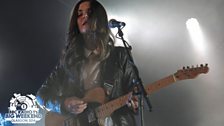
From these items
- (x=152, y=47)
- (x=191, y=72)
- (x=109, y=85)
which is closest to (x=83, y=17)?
(x=109, y=85)

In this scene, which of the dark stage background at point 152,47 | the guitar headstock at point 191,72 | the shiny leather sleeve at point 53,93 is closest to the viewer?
the guitar headstock at point 191,72

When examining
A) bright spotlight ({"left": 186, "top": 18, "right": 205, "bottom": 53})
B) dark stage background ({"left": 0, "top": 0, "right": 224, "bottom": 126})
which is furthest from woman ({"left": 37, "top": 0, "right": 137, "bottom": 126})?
bright spotlight ({"left": 186, "top": 18, "right": 205, "bottom": 53})

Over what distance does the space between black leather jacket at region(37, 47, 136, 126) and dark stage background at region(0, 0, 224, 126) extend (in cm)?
285

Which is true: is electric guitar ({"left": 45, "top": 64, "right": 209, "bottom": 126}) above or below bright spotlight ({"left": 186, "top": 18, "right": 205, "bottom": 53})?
below

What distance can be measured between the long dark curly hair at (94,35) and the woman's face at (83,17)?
0.05 ft

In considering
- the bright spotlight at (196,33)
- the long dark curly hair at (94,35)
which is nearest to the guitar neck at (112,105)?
the long dark curly hair at (94,35)

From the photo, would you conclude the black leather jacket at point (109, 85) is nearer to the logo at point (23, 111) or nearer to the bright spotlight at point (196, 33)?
the bright spotlight at point (196, 33)

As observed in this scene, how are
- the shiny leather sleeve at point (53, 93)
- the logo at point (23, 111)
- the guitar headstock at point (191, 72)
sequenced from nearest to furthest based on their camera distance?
1. the guitar headstock at point (191, 72)
2. the shiny leather sleeve at point (53, 93)
3. the logo at point (23, 111)

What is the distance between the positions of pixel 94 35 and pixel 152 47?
3069 mm

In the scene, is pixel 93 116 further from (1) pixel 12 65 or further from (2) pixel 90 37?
(1) pixel 12 65

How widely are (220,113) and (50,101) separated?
318 centimetres

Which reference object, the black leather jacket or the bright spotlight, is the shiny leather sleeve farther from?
the bright spotlight

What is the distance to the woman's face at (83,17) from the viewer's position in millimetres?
1609

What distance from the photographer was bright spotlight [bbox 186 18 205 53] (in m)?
4.32
